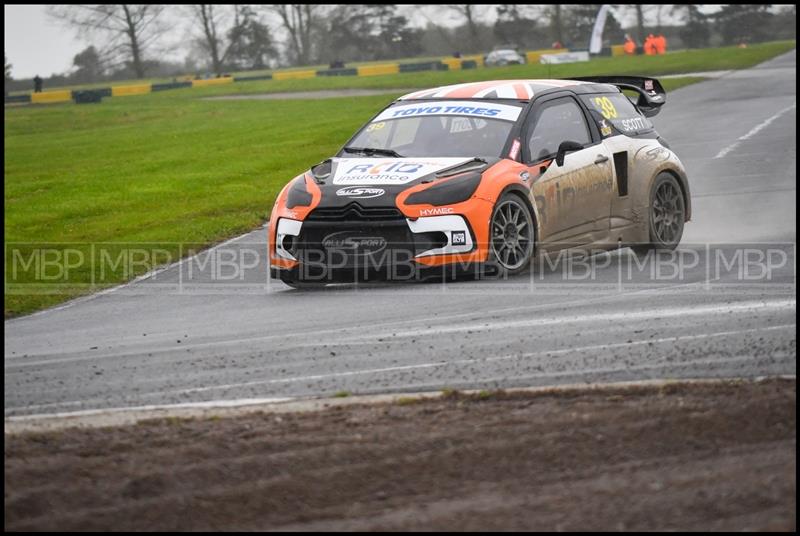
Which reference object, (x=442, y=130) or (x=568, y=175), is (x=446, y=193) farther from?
(x=568, y=175)

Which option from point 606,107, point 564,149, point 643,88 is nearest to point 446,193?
point 564,149

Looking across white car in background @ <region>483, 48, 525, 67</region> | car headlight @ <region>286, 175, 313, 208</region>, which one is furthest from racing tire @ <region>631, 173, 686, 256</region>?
white car in background @ <region>483, 48, 525, 67</region>

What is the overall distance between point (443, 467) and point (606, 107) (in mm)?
7944

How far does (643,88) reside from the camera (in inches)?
548

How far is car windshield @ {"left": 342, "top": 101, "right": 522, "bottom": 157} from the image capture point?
37.6 feet

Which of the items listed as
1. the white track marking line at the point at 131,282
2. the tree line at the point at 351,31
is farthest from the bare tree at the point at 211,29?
the white track marking line at the point at 131,282

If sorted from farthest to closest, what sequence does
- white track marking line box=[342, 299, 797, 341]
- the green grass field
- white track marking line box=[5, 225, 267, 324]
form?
1. the green grass field
2. white track marking line box=[5, 225, 267, 324]
3. white track marking line box=[342, 299, 797, 341]

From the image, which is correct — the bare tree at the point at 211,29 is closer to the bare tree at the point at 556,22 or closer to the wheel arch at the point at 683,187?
the bare tree at the point at 556,22

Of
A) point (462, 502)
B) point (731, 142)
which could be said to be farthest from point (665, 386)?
point (731, 142)

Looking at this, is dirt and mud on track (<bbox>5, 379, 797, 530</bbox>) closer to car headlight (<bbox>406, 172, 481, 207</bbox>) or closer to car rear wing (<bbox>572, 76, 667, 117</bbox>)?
car headlight (<bbox>406, 172, 481, 207</bbox>)

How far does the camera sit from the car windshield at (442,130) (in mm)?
11445

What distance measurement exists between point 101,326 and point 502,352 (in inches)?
139

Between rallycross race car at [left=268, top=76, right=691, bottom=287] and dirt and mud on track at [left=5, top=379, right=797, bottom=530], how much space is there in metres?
4.38

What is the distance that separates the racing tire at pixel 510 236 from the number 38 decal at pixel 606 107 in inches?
73.2
